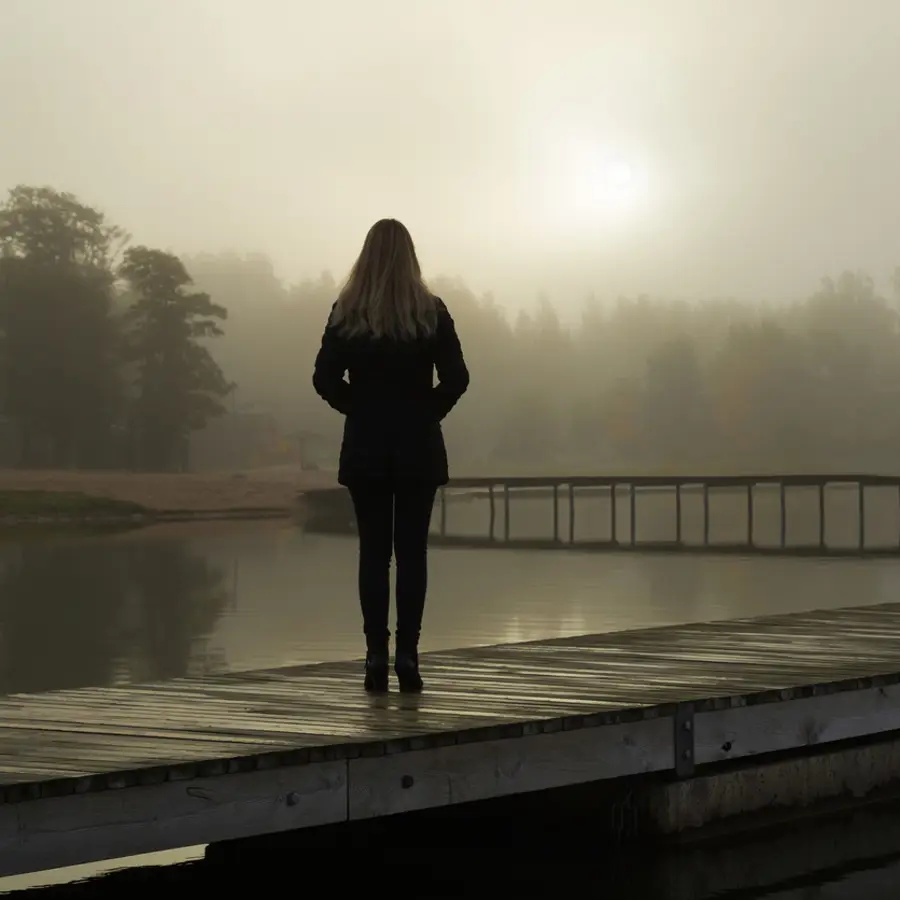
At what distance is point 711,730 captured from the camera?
6.80 meters

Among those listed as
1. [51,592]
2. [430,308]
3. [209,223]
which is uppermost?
[209,223]

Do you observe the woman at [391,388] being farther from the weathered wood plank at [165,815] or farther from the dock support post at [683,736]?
the dock support post at [683,736]

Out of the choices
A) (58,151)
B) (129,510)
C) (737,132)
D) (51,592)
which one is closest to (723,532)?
(737,132)

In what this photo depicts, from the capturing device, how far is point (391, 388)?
647cm

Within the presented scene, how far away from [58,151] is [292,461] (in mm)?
24674

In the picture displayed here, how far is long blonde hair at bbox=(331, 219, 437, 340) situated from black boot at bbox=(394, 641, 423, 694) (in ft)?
4.27

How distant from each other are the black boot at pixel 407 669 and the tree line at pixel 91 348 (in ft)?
256

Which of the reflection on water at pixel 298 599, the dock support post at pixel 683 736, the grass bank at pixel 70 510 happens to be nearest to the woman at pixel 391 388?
the dock support post at pixel 683 736

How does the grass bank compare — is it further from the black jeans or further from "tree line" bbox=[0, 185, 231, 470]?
the black jeans

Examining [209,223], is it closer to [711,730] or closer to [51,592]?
[51,592]

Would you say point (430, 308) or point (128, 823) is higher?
point (430, 308)

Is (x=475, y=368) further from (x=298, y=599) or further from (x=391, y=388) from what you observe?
(x=391, y=388)

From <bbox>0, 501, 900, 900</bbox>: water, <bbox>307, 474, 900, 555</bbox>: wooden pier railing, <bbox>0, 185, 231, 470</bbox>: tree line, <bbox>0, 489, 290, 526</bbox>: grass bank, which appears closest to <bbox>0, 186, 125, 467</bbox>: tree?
<bbox>0, 185, 231, 470</bbox>: tree line

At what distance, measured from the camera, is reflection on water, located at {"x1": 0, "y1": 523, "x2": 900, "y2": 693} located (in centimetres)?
2069
